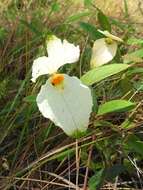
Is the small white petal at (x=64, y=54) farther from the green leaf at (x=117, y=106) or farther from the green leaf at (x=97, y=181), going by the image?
the green leaf at (x=97, y=181)

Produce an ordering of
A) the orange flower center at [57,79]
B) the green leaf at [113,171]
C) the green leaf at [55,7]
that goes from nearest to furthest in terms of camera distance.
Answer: the orange flower center at [57,79] → the green leaf at [113,171] → the green leaf at [55,7]

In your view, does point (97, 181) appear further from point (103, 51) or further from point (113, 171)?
point (103, 51)

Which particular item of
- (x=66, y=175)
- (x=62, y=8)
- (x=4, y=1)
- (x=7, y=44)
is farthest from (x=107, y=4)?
(x=66, y=175)

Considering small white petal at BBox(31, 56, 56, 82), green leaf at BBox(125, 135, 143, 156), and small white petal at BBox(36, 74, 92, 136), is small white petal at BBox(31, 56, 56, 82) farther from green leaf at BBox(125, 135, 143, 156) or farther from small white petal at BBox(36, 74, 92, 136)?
green leaf at BBox(125, 135, 143, 156)

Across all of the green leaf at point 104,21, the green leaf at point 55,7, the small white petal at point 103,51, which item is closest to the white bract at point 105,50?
the small white petal at point 103,51

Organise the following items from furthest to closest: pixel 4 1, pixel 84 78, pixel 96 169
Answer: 1. pixel 4 1
2. pixel 96 169
3. pixel 84 78

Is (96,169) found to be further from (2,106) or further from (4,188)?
(2,106)

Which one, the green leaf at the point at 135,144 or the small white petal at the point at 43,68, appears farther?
the green leaf at the point at 135,144
